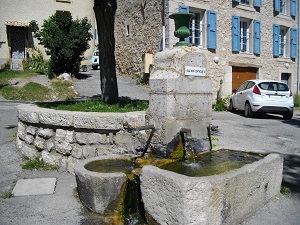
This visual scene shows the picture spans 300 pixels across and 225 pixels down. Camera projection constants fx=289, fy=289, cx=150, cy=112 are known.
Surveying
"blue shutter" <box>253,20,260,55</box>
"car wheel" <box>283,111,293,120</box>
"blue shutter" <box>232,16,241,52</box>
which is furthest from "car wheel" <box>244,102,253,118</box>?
"blue shutter" <box>253,20,260,55</box>

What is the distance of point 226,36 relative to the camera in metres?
13.9

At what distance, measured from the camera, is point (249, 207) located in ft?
9.61

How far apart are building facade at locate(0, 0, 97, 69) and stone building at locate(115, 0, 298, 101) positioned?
7.10 metres

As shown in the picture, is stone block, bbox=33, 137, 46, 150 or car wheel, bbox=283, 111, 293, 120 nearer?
stone block, bbox=33, 137, 46, 150

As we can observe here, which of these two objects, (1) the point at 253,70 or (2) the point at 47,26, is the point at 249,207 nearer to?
(1) the point at 253,70

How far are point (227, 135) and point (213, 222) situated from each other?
445cm

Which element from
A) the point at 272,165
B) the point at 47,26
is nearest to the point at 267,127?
the point at 272,165

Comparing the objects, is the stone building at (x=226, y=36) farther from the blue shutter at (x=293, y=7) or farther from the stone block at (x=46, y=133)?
the stone block at (x=46, y=133)

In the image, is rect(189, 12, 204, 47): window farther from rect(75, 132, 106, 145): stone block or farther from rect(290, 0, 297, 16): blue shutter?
rect(75, 132, 106, 145): stone block

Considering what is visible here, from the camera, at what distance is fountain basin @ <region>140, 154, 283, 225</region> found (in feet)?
7.98

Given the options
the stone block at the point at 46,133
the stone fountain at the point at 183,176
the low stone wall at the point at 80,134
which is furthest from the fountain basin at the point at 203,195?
the stone block at the point at 46,133

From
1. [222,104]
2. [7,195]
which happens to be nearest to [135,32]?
[222,104]

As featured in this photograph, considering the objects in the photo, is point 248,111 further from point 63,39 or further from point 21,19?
point 21,19

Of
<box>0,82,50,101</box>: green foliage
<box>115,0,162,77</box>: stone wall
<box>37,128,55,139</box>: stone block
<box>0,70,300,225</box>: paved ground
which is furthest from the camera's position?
<box>115,0,162,77</box>: stone wall
